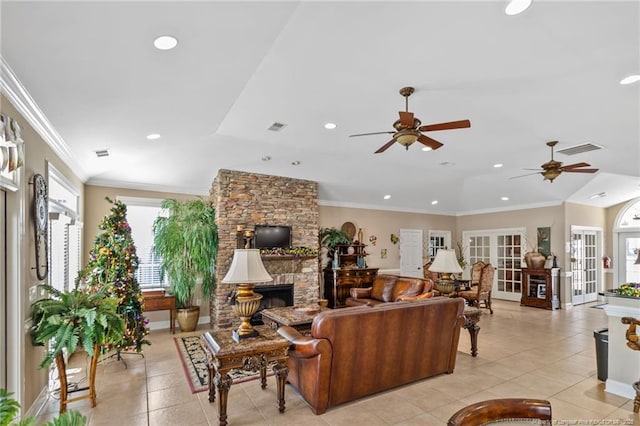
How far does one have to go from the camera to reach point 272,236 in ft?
22.0

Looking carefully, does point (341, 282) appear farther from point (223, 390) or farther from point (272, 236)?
point (223, 390)

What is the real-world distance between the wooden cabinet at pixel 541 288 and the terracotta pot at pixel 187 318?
7715 millimetres

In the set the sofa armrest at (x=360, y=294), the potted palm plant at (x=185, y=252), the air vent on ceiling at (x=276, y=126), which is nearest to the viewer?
the air vent on ceiling at (x=276, y=126)

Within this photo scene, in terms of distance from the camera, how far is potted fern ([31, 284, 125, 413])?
2873 millimetres

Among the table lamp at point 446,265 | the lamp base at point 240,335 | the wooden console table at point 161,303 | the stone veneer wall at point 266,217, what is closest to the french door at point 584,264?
the table lamp at point 446,265

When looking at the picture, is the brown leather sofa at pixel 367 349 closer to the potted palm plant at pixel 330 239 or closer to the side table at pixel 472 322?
the side table at pixel 472 322

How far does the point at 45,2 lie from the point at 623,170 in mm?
8534

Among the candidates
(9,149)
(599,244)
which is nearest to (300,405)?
(9,149)

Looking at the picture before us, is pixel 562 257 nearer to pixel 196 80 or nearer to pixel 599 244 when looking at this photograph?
pixel 599 244

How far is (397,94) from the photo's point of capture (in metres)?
3.73

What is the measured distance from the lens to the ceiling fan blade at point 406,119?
3193mm

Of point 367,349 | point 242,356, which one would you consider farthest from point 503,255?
point 242,356

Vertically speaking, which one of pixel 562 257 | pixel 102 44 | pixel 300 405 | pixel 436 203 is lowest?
pixel 300 405

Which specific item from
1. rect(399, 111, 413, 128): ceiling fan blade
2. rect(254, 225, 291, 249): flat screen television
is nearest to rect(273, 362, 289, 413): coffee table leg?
rect(399, 111, 413, 128): ceiling fan blade
